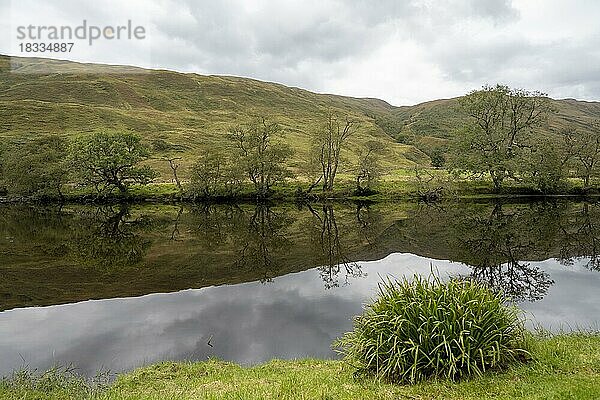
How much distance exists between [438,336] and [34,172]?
334 ft

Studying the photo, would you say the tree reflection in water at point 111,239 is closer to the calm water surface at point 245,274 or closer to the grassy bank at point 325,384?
the calm water surface at point 245,274

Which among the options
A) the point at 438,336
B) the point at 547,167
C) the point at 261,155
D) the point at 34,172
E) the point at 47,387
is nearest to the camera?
the point at 438,336

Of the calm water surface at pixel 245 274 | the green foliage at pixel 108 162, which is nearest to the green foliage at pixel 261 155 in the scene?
the green foliage at pixel 108 162

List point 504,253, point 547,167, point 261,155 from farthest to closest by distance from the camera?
1. point 261,155
2. point 547,167
3. point 504,253

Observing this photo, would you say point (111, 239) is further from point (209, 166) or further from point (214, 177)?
point (214, 177)

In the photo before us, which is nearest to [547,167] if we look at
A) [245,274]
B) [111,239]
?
[245,274]

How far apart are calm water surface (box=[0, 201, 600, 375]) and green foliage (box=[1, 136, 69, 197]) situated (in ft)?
100.0

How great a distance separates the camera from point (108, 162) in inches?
3519

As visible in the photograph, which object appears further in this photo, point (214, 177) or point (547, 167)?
point (214, 177)

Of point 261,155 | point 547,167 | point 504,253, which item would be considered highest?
point 261,155

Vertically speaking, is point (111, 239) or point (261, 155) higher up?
point (261, 155)

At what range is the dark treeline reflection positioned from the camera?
31734 mm

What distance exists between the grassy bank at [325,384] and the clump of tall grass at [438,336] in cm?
42

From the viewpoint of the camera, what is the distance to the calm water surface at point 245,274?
20312mm
